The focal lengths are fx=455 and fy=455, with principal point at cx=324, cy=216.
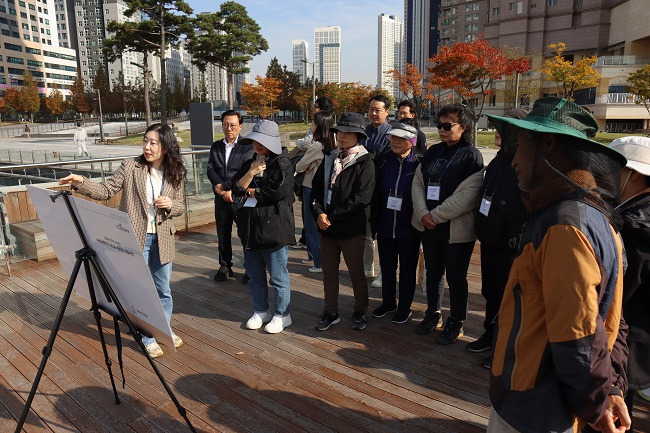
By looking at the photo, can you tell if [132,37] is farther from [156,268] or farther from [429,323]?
[429,323]

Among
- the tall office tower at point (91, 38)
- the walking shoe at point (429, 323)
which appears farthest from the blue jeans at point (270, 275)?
the tall office tower at point (91, 38)

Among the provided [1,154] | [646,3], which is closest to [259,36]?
[1,154]

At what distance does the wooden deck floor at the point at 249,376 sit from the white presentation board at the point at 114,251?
→ 2.54 ft

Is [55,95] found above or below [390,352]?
above

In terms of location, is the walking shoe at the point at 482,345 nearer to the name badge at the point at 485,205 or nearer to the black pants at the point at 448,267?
the black pants at the point at 448,267

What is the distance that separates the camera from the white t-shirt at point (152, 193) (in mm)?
3145

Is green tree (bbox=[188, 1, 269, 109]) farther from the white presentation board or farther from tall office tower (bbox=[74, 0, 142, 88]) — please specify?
tall office tower (bbox=[74, 0, 142, 88])

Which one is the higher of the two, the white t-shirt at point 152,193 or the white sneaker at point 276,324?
the white t-shirt at point 152,193

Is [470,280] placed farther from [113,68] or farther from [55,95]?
[113,68]

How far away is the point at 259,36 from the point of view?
39.3m

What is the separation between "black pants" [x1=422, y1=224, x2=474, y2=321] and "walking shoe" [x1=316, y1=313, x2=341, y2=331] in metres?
0.77

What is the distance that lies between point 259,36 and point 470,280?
38798 mm

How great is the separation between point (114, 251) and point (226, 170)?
269 cm

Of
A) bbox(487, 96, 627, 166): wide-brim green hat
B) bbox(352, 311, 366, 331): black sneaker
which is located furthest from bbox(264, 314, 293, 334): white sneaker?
bbox(487, 96, 627, 166): wide-brim green hat
